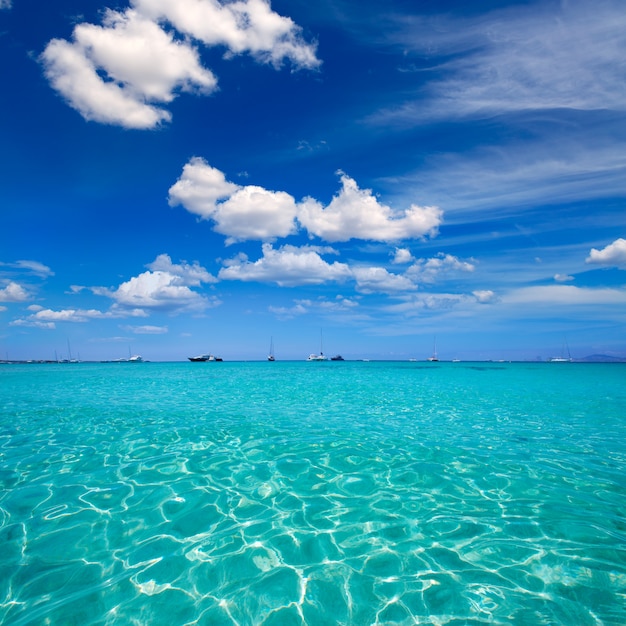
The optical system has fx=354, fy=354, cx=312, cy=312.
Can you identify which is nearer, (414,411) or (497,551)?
(497,551)

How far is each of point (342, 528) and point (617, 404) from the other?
27444mm

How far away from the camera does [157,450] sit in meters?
12.8

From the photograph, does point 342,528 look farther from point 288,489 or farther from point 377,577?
point 288,489

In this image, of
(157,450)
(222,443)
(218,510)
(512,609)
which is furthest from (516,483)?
(157,450)

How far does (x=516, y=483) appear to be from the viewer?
958 cm

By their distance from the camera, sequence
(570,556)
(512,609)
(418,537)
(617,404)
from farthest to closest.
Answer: (617,404) < (418,537) < (570,556) < (512,609)

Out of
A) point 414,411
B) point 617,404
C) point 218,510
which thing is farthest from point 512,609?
point 617,404

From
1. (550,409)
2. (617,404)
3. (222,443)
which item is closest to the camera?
(222,443)

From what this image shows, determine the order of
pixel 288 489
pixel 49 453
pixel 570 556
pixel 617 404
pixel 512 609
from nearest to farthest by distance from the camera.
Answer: pixel 512 609 → pixel 570 556 → pixel 288 489 → pixel 49 453 → pixel 617 404

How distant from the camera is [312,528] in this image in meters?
7.35

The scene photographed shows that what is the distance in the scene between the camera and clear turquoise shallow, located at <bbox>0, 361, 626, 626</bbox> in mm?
5270

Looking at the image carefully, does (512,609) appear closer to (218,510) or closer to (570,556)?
(570,556)

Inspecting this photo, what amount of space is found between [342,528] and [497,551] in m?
2.89

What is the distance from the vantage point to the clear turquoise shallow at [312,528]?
527 centimetres
